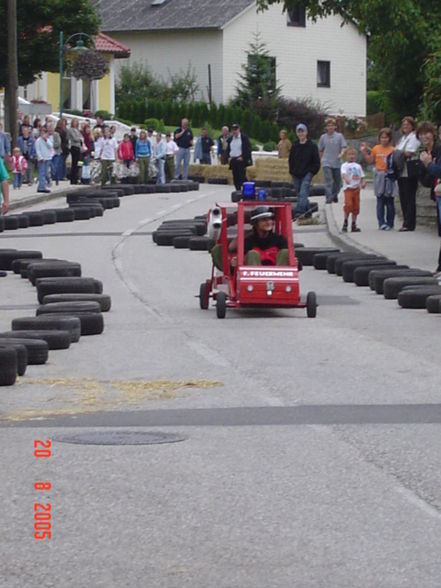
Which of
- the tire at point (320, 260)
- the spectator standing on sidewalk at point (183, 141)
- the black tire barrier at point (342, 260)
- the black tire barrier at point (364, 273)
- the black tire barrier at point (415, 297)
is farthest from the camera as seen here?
the spectator standing on sidewalk at point (183, 141)

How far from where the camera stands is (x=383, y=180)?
83.5 feet

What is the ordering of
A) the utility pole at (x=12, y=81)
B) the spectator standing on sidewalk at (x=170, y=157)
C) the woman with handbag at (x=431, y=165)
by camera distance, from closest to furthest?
the woman with handbag at (x=431, y=165)
the utility pole at (x=12, y=81)
the spectator standing on sidewalk at (x=170, y=157)

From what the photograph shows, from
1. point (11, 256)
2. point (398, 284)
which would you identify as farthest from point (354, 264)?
point (11, 256)

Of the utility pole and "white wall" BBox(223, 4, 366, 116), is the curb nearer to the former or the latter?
the utility pole

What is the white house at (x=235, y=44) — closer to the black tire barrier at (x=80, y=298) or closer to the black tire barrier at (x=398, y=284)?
the black tire barrier at (x=398, y=284)

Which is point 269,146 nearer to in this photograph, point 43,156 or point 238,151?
point 43,156

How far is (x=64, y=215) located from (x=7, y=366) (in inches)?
837

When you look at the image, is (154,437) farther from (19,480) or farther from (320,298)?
(320,298)

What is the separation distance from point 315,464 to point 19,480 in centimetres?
151

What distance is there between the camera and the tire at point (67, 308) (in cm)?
1425

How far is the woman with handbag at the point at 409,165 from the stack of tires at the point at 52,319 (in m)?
7.12

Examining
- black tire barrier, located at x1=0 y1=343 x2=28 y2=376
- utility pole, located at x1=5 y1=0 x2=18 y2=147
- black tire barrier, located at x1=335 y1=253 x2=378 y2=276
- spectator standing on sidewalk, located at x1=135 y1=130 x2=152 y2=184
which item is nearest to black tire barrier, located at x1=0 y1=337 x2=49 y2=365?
black tire barrier, located at x1=0 y1=343 x2=28 y2=376

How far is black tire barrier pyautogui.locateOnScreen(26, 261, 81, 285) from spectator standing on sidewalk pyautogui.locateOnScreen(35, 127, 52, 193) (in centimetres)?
1981
